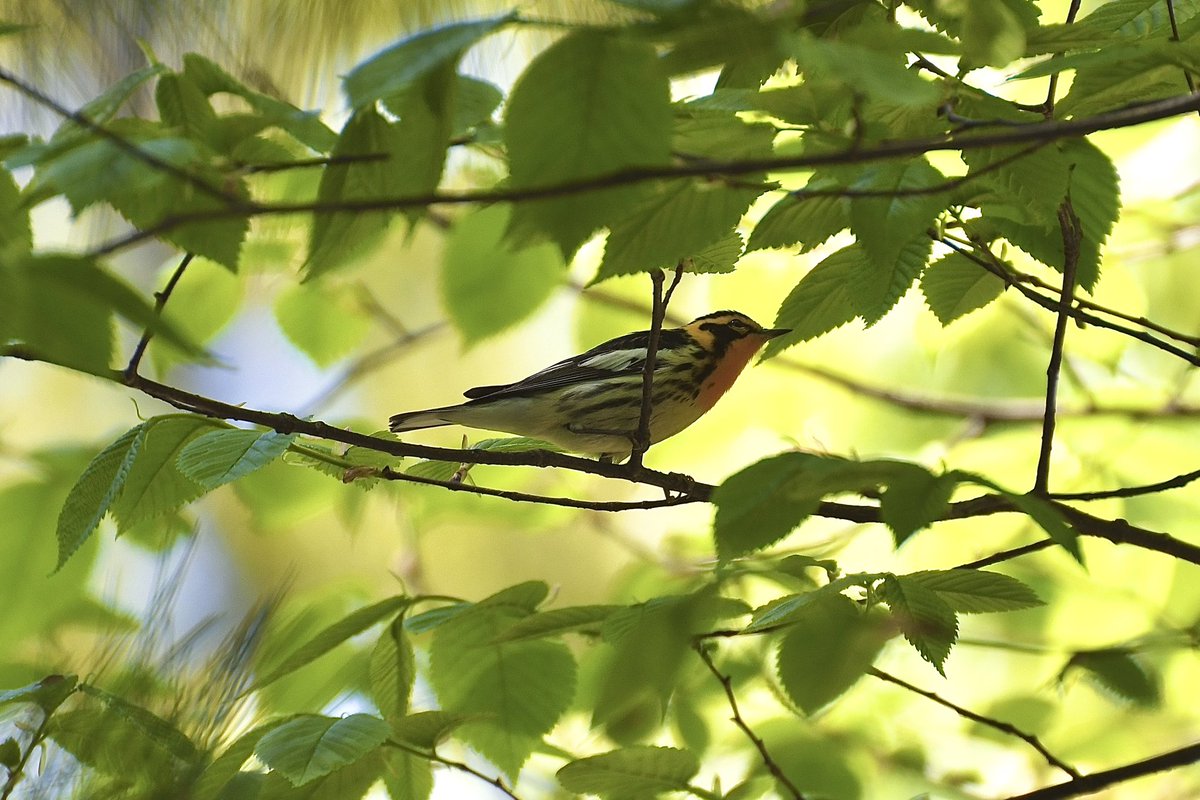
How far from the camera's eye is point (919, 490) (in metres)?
0.88

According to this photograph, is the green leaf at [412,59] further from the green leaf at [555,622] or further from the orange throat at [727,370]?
the orange throat at [727,370]

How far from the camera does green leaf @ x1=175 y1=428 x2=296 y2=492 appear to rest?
1237 millimetres

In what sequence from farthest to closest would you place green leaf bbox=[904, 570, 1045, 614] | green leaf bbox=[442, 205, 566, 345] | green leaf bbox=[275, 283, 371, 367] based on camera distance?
green leaf bbox=[275, 283, 371, 367] → green leaf bbox=[442, 205, 566, 345] → green leaf bbox=[904, 570, 1045, 614]

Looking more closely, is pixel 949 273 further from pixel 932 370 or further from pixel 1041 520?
pixel 932 370

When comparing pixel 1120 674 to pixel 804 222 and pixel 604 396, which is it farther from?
pixel 604 396

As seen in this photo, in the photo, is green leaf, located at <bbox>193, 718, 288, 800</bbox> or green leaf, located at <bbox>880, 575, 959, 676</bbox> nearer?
green leaf, located at <bbox>880, 575, 959, 676</bbox>

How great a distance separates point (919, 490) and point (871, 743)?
5.17 ft

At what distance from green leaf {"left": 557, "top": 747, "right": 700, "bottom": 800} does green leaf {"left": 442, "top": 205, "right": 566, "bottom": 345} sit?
107 centimetres

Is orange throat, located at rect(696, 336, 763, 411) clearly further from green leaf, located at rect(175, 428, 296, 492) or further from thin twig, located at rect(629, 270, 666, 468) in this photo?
green leaf, located at rect(175, 428, 296, 492)

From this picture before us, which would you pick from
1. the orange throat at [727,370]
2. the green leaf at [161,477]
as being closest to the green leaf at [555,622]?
the green leaf at [161,477]

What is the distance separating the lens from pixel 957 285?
150cm

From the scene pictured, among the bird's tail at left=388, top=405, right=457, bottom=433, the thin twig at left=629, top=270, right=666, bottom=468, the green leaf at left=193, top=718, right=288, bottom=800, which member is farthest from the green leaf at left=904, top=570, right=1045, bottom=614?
the bird's tail at left=388, top=405, right=457, bottom=433

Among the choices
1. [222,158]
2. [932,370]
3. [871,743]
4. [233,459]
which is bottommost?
[871,743]

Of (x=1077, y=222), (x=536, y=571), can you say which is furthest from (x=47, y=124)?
(x=536, y=571)
